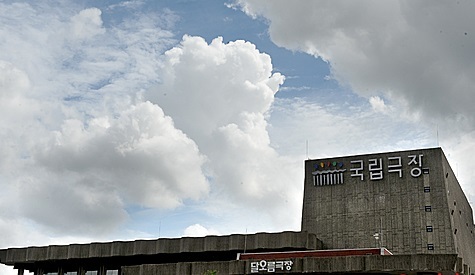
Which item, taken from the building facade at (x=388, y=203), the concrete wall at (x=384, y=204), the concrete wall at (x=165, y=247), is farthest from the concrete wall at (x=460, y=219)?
the concrete wall at (x=165, y=247)

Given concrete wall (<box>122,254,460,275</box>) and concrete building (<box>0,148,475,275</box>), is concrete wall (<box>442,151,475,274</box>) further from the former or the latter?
concrete wall (<box>122,254,460,275</box>)

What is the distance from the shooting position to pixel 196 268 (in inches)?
3140

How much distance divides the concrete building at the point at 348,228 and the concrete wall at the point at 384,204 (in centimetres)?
14

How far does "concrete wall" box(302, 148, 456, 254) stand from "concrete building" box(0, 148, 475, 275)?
139 mm

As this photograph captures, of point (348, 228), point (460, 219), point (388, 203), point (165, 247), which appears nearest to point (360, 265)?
point (348, 228)

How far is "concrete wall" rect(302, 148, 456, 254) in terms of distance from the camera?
9719 centimetres

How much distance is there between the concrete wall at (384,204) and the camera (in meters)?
97.2

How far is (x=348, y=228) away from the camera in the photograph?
332ft

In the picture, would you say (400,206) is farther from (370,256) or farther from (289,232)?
(370,256)

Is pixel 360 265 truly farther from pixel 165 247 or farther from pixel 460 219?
pixel 460 219

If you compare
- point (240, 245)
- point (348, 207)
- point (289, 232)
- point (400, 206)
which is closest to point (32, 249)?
point (240, 245)

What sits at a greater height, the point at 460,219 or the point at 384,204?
the point at 384,204

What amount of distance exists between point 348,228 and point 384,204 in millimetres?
6313

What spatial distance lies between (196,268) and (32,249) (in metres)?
33.5
